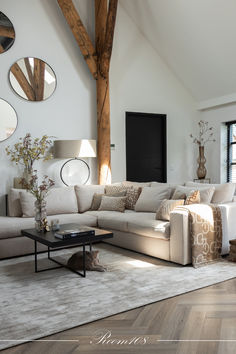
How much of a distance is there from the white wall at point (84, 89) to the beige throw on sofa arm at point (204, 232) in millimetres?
2739

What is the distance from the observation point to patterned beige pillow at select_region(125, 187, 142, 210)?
17.1ft

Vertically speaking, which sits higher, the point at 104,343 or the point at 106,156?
the point at 106,156

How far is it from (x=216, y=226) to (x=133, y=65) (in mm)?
3863

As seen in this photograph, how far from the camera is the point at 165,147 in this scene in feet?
23.2

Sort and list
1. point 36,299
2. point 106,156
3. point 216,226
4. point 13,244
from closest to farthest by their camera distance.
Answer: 1. point 36,299
2. point 216,226
3. point 13,244
4. point 106,156

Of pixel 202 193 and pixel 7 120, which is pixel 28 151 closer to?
pixel 7 120

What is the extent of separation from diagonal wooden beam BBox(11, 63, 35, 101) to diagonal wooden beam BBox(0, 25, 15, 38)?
443 mm

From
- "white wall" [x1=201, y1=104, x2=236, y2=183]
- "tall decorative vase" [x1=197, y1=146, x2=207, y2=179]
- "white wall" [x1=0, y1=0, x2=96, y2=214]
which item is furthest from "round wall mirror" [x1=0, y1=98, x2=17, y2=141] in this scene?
"white wall" [x1=201, y1=104, x2=236, y2=183]

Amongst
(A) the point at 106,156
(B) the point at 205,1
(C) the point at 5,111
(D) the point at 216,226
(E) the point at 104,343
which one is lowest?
(E) the point at 104,343

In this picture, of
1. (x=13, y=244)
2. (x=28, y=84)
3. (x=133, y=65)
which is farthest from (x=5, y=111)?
(x=133, y=65)

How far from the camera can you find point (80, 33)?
581cm

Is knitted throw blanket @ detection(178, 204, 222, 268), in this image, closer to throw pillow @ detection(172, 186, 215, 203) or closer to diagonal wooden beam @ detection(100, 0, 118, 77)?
throw pillow @ detection(172, 186, 215, 203)

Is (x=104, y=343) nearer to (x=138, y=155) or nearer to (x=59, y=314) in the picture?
(x=59, y=314)

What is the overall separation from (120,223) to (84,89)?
2.71 meters
